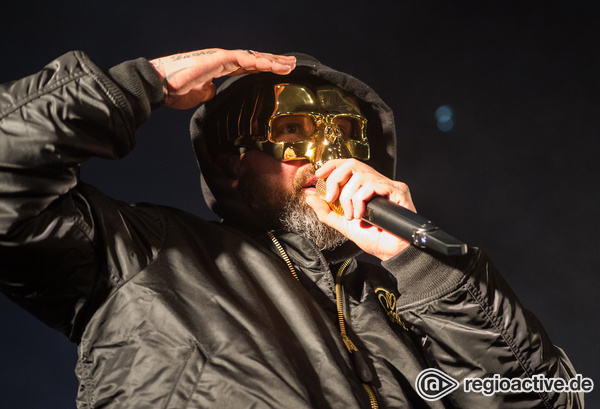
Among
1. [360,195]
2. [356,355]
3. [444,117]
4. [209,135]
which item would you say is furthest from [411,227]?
[444,117]

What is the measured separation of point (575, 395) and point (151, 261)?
3.92 feet

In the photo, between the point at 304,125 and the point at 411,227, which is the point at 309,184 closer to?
the point at 304,125

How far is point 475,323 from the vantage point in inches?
44.8

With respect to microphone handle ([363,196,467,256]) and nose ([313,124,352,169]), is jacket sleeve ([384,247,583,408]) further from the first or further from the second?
nose ([313,124,352,169])

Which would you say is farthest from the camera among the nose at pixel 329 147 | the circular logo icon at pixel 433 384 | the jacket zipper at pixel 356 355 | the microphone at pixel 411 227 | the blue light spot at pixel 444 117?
the blue light spot at pixel 444 117

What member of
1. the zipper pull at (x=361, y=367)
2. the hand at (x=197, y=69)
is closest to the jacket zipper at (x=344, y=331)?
the zipper pull at (x=361, y=367)

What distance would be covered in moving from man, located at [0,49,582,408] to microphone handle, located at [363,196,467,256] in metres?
0.05

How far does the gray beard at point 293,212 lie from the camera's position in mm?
1491

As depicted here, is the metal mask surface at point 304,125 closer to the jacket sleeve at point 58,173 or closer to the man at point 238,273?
the man at point 238,273

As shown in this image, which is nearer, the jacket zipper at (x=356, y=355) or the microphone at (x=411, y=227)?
the microphone at (x=411, y=227)

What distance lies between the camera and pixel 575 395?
1.23 m

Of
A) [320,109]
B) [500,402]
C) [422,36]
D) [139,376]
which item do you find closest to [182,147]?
[320,109]

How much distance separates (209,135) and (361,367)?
1058 mm

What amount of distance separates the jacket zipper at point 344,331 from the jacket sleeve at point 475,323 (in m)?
0.16
